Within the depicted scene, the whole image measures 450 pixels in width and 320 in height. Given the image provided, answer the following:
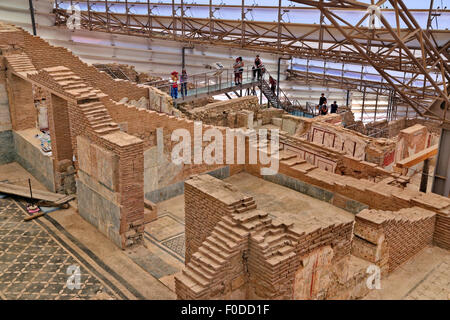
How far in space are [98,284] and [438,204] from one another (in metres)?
7.14

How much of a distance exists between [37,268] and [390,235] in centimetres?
670

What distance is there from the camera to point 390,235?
855 centimetres

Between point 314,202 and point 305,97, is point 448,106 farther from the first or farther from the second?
point 305,97

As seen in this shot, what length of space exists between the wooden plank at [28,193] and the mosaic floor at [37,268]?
0.82 metres

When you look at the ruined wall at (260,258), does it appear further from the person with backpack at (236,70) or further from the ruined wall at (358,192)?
the person with backpack at (236,70)

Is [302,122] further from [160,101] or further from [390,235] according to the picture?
[390,235]

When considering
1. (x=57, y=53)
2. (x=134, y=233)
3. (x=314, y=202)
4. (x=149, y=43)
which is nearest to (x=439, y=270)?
(x=314, y=202)

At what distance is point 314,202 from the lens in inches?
444

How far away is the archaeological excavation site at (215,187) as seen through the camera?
7219 mm

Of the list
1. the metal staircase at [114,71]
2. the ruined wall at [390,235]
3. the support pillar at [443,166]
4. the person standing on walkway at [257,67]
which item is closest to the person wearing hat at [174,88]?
the metal staircase at [114,71]

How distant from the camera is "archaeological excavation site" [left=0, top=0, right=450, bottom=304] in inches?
284

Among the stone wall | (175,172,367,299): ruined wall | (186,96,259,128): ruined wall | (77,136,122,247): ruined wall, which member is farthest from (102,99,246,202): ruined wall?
(186,96,259,128): ruined wall
